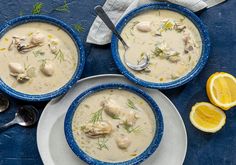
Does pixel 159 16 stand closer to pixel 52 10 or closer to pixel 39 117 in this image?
pixel 52 10

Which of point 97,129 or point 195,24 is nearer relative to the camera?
point 97,129

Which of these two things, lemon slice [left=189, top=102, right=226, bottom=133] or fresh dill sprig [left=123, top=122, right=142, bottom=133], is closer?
fresh dill sprig [left=123, top=122, right=142, bottom=133]

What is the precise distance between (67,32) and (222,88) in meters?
0.86

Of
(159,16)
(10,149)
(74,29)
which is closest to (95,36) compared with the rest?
(74,29)

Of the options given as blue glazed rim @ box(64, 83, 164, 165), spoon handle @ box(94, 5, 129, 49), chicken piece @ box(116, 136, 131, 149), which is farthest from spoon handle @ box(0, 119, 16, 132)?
spoon handle @ box(94, 5, 129, 49)

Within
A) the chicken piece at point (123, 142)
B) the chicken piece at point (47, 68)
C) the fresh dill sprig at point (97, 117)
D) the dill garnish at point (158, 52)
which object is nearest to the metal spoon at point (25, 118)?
the chicken piece at point (47, 68)

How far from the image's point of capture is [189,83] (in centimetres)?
319

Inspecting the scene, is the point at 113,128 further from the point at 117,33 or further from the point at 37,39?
the point at 37,39

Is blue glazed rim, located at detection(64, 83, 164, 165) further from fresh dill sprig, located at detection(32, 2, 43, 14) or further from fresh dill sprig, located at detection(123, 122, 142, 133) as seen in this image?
fresh dill sprig, located at detection(32, 2, 43, 14)

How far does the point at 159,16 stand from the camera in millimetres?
3168

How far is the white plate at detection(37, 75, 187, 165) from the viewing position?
10.2ft

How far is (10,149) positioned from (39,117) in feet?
0.75

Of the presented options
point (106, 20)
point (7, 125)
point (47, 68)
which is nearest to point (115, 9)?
point (106, 20)

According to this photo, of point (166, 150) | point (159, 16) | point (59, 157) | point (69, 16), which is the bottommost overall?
point (166, 150)
